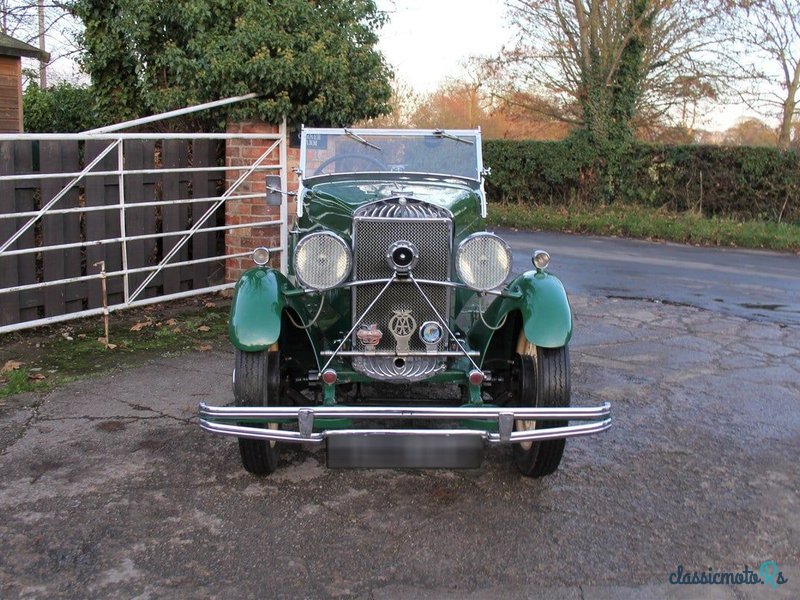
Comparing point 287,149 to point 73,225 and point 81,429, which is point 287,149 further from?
point 81,429

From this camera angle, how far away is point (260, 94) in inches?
319

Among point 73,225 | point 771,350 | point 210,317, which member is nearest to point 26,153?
point 73,225

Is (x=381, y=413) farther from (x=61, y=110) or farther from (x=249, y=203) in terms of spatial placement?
(x=61, y=110)

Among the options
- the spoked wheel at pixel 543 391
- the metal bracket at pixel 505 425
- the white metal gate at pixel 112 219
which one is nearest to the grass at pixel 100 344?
the white metal gate at pixel 112 219

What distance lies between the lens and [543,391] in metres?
4.02

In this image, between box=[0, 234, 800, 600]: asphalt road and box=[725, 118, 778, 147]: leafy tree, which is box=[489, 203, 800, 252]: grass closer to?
box=[725, 118, 778, 147]: leafy tree

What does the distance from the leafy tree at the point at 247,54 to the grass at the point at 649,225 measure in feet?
31.9

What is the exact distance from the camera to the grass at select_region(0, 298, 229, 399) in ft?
19.1

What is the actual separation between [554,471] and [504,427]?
803 millimetres

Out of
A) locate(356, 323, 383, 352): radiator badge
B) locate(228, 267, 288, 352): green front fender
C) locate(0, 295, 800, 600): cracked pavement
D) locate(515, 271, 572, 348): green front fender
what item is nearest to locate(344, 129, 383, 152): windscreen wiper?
locate(228, 267, 288, 352): green front fender

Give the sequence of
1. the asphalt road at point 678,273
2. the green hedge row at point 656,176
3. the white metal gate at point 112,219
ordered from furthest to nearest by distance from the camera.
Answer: the green hedge row at point 656,176, the asphalt road at point 678,273, the white metal gate at point 112,219

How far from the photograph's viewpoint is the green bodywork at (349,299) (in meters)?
4.05

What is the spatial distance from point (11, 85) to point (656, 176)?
13.4 meters

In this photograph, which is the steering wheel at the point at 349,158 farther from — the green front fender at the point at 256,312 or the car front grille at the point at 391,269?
the green front fender at the point at 256,312
